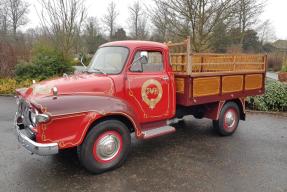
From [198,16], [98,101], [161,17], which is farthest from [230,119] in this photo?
[161,17]

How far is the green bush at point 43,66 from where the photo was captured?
38.3 feet

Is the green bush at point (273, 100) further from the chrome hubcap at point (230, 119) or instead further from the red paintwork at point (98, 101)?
the red paintwork at point (98, 101)

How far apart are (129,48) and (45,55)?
8823mm

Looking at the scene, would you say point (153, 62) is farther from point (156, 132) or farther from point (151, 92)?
point (156, 132)

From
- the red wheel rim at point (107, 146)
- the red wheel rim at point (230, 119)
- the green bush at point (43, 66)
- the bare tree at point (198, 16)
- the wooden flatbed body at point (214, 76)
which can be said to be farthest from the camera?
the green bush at point (43, 66)

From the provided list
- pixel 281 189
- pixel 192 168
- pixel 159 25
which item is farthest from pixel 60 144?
pixel 159 25

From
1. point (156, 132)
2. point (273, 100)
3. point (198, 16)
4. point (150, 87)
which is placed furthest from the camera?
point (198, 16)

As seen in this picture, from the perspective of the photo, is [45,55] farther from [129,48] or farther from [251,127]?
[251,127]

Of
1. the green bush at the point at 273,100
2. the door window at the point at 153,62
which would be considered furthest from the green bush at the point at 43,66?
the green bush at the point at 273,100

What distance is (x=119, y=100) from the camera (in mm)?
4051

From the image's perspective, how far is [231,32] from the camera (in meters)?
11.1

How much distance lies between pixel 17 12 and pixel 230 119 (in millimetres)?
41316

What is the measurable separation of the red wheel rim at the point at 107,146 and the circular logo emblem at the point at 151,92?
847mm

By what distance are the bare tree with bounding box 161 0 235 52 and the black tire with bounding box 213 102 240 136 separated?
5182 millimetres
